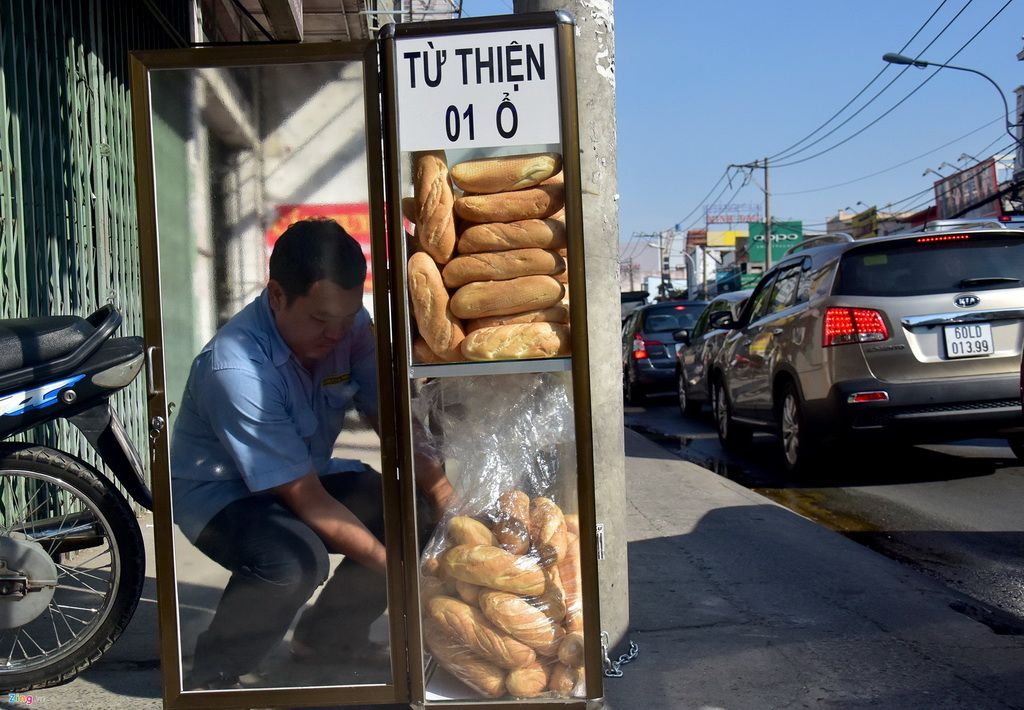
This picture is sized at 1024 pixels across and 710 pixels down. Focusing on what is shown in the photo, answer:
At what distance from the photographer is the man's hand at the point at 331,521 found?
3.08 metres

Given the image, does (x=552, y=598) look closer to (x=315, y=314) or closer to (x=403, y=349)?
(x=403, y=349)

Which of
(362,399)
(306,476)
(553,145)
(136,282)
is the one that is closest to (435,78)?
(553,145)

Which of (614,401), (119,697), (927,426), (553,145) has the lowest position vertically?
(119,697)

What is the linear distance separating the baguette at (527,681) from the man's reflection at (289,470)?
0.42 meters

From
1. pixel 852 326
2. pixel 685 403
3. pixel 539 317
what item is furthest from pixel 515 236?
pixel 685 403

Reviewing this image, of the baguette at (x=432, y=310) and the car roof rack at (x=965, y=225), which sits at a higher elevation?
the car roof rack at (x=965, y=225)

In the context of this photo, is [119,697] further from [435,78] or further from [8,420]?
[435,78]

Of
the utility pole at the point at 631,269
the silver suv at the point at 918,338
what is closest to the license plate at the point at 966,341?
the silver suv at the point at 918,338

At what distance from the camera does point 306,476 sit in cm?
307

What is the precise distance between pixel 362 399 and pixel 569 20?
4.38 ft

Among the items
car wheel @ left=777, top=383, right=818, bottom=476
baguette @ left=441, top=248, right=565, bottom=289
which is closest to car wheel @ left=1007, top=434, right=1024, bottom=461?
car wheel @ left=777, top=383, right=818, bottom=476

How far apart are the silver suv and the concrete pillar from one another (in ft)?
13.1

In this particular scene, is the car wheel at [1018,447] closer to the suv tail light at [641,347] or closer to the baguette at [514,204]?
the baguette at [514,204]

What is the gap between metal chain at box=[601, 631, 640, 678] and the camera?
11.6 feet
